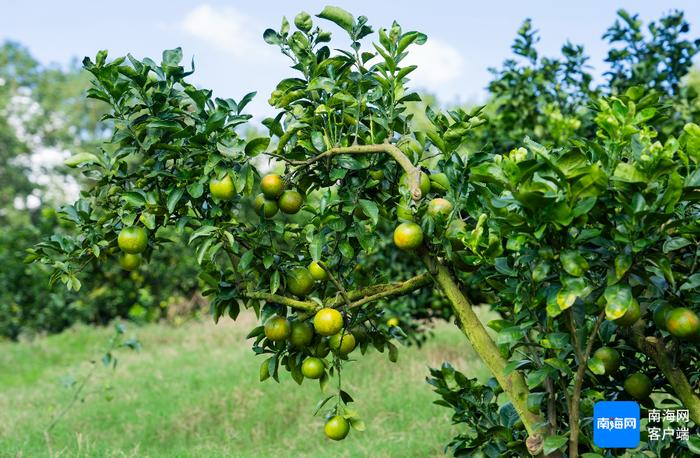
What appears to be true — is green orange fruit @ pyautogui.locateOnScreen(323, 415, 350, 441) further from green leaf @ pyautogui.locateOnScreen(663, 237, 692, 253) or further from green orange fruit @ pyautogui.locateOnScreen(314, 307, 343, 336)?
green leaf @ pyautogui.locateOnScreen(663, 237, 692, 253)

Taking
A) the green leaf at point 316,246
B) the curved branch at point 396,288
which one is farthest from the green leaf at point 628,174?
the green leaf at point 316,246

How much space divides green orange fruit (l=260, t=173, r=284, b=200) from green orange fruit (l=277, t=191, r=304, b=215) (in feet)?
0.09

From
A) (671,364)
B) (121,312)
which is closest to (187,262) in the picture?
(121,312)

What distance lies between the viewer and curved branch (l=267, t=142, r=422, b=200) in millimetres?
2090

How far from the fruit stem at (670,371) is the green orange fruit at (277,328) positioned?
114 cm

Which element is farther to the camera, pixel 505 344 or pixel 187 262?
pixel 187 262

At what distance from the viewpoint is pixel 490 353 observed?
2084 mm

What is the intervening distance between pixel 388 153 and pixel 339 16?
0.50 m

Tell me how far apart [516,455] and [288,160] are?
1.34m

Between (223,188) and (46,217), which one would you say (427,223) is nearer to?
(223,188)

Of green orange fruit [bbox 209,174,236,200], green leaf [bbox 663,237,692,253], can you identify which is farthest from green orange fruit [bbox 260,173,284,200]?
green leaf [bbox 663,237,692,253]

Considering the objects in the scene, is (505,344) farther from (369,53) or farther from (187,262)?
(187,262)

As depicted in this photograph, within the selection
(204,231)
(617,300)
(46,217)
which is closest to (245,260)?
(204,231)

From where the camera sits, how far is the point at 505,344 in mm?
2076
